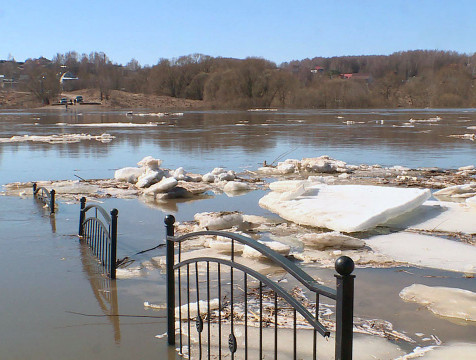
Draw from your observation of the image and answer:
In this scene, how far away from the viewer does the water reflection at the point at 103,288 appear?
16.8ft

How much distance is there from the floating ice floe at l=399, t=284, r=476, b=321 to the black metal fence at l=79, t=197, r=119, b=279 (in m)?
3.10

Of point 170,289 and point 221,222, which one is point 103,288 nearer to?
point 170,289

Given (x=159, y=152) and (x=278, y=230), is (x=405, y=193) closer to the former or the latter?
(x=278, y=230)

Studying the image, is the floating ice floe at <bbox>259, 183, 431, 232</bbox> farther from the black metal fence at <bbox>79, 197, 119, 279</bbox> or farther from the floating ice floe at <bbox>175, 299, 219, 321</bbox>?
the floating ice floe at <bbox>175, 299, 219, 321</bbox>

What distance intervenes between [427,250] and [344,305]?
5511 mm

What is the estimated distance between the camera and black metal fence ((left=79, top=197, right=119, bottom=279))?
602cm

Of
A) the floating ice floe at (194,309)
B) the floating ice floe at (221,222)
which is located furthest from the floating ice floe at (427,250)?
Answer: the floating ice floe at (194,309)

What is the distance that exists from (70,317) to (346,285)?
3425mm

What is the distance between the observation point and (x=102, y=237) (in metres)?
6.77

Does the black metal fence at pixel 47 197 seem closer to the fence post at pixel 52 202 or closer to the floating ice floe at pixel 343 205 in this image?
the fence post at pixel 52 202

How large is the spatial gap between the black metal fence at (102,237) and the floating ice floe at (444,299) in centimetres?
310

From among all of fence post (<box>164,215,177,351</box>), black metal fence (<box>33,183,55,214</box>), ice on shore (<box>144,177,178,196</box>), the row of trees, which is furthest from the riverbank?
fence post (<box>164,215,177,351</box>)

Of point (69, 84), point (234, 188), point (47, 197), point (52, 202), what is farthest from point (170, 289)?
point (69, 84)

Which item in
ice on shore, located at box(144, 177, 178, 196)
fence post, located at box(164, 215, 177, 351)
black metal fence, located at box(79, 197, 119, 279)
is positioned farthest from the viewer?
ice on shore, located at box(144, 177, 178, 196)
